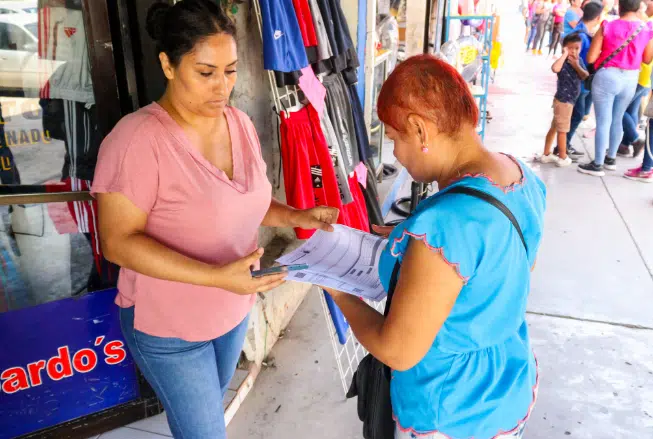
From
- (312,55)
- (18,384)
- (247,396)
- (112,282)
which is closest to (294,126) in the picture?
(312,55)

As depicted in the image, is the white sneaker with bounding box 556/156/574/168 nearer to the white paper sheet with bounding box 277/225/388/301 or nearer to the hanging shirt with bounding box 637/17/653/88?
the hanging shirt with bounding box 637/17/653/88

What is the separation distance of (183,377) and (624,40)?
5.85m

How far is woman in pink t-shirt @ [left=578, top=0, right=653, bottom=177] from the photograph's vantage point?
550cm

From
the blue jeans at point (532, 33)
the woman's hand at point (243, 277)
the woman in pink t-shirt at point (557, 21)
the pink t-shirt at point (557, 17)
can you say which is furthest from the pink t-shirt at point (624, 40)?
the blue jeans at point (532, 33)

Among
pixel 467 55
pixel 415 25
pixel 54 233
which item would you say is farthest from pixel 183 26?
pixel 415 25

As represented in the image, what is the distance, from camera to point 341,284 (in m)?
1.30

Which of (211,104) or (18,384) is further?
(18,384)

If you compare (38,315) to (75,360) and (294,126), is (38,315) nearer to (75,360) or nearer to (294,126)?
(75,360)

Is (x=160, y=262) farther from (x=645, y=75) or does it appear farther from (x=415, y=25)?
(x=645, y=75)

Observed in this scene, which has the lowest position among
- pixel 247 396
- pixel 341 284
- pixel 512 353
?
pixel 247 396

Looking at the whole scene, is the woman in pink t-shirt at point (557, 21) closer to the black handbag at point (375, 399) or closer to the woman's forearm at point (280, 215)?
the woman's forearm at point (280, 215)

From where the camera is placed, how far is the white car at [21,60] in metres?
1.84

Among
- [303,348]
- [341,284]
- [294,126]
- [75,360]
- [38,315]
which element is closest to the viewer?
[341,284]

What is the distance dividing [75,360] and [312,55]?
1801 millimetres
